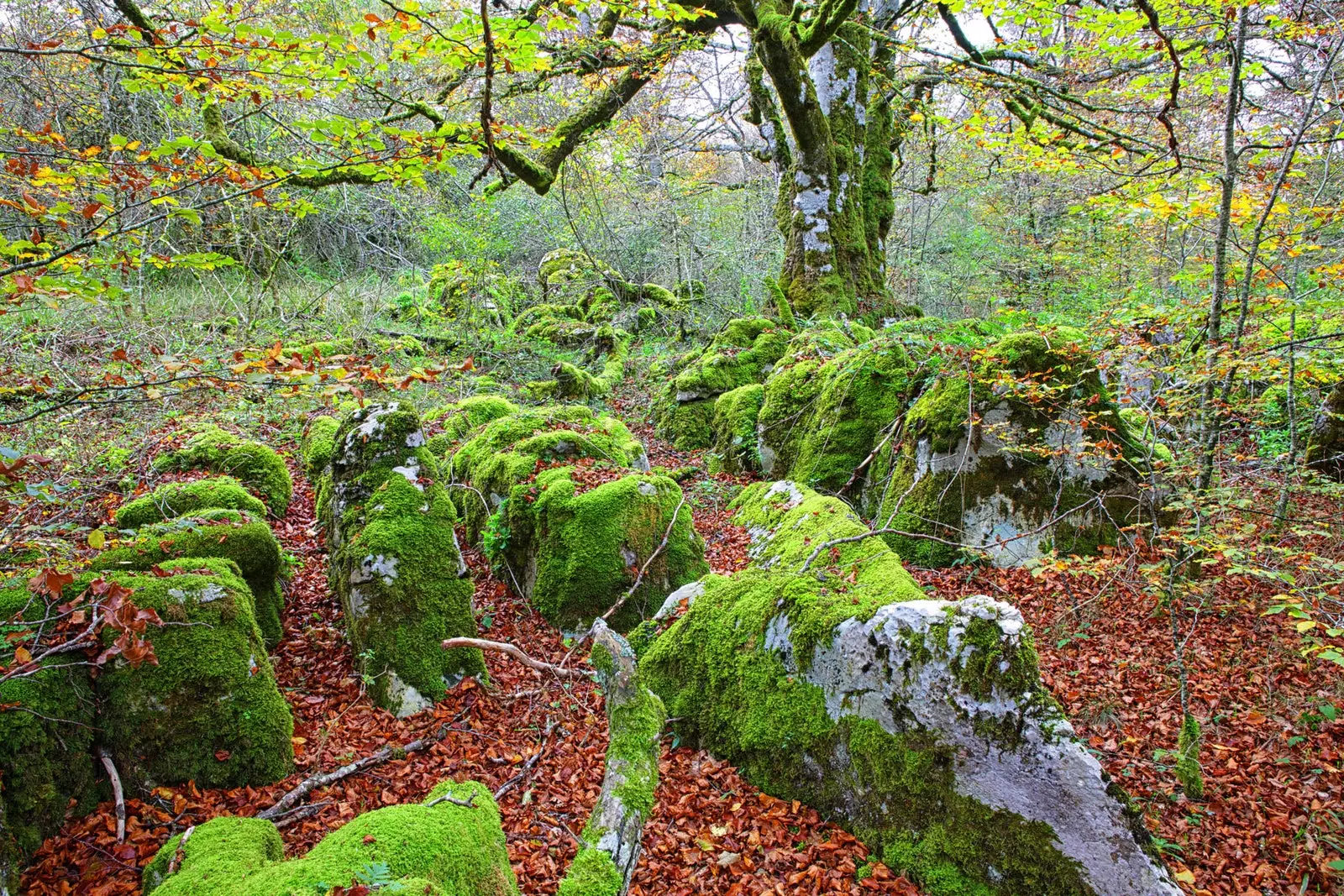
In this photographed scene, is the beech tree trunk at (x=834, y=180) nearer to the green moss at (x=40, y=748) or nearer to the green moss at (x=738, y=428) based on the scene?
the green moss at (x=738, y=428)

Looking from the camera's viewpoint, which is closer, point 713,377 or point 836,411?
point 836,411

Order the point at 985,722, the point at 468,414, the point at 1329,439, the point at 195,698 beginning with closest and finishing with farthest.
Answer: the point at 985,722 → the point at 195,698 → the point at 1329,439 → the point at 468,414

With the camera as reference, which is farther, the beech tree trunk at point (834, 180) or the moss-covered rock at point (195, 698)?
the beech tree trunk at point (834, 180)

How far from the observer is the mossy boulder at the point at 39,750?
280 centimetres

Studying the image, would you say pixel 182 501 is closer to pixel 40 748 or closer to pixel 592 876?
pixel 40 748

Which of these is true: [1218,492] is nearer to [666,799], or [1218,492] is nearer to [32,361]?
[666,799]

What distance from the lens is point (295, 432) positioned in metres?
8.69

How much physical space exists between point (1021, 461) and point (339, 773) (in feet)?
19.7

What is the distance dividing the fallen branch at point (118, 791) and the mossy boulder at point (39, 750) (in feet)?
0.16

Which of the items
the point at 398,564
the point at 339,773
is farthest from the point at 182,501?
the point at 339,773

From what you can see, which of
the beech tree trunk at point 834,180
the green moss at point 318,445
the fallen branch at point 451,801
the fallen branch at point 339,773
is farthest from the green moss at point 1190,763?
the beech tree trunk at point 834,180

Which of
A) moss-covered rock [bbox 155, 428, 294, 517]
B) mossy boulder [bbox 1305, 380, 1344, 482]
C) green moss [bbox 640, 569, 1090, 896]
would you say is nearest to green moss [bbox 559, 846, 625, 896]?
green moss [bbox 640, 569, 1090, 896]

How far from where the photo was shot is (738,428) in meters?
8.93

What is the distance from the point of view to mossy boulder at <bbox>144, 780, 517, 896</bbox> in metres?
1.96
